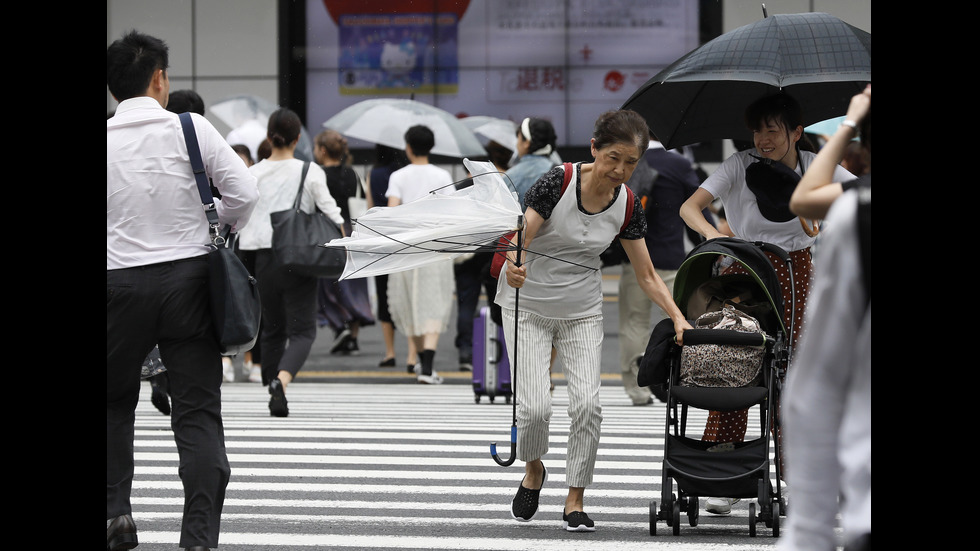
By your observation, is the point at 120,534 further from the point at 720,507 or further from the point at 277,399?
the point at 277,399

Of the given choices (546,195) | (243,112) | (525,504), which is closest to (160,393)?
(525,504)

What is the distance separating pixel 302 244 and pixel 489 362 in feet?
5.60

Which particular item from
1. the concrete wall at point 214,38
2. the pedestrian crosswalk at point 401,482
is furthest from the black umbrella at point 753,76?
the concrete wall at point 214,38

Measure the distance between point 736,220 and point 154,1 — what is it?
18.6 meters

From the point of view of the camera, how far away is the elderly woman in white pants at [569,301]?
5.73 m

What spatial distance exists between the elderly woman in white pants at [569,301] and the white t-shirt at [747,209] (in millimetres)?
499

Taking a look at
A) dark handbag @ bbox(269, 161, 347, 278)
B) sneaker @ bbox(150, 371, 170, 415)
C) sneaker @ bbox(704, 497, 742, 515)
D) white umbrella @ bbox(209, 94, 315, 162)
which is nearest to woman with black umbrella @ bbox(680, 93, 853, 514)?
sneaker @ bbox(704, 497, 742, 515)

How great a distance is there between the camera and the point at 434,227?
552cm

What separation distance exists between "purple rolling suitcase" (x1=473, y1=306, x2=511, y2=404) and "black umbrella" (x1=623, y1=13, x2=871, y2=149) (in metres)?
3.48

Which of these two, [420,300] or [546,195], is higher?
[546,195]
